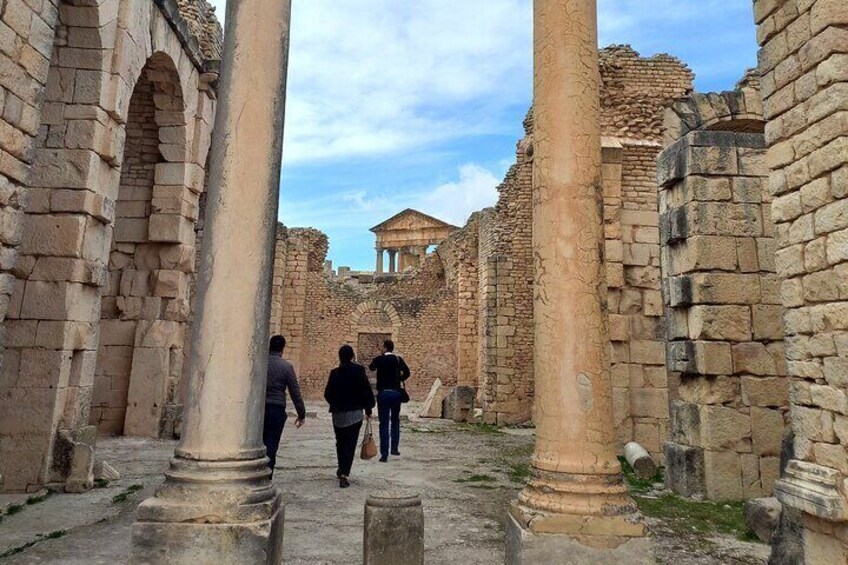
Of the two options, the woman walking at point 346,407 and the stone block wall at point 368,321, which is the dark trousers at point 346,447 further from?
the stone block wall at point 368,321

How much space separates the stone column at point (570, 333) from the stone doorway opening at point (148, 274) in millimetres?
7081

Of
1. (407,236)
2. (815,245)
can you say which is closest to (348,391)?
(815,245)

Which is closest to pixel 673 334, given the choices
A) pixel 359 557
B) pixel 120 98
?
pixel 359 557

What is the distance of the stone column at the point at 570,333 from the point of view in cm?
320

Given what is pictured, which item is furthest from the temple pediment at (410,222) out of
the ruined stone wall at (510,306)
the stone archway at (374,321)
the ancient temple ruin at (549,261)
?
the ancient temple ruin at (549,261)

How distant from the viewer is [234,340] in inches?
140

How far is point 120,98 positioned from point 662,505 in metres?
7.58

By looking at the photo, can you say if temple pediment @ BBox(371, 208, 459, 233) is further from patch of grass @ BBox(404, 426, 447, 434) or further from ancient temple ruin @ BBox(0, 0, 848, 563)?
patch of grass @ BBox(404, 426, 447, 434)

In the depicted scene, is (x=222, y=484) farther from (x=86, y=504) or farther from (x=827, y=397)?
(x=827, y=397)

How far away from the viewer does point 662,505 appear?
573cm

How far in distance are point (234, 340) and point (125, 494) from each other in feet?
10.2

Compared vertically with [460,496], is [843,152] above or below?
above

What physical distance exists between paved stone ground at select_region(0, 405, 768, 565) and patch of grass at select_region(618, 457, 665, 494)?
4.50 ft

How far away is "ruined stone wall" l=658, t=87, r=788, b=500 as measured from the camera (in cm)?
609
